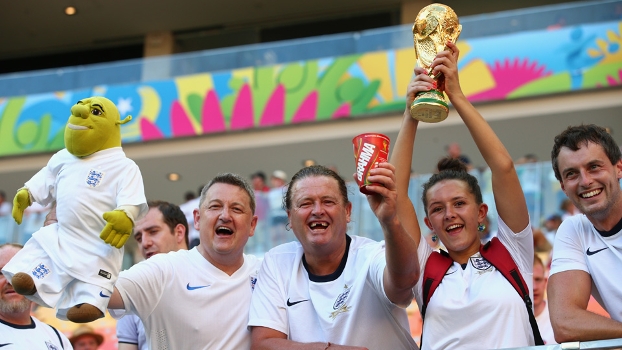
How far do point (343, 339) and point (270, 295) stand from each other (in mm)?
480

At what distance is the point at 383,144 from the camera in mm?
3629

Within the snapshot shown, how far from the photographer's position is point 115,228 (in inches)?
143

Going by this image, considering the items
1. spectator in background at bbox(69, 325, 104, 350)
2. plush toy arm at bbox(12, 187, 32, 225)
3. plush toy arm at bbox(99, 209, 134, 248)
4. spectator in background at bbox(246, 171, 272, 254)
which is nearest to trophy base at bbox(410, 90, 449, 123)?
plush toy arm at bbox(99, 209, 134, 248)

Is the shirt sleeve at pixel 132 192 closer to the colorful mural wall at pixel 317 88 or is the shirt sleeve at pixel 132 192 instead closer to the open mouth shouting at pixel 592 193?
the open mouth shouting at pixel 592 193

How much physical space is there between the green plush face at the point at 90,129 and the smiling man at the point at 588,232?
91.2 inches

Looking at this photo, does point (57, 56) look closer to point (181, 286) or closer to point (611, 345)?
point (181, 286)

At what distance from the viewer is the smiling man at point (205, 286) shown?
4156mm

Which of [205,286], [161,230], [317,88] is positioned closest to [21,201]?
[205,286]

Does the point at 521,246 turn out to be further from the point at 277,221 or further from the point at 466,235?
the point at 277,221

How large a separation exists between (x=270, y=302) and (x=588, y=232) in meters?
1.68

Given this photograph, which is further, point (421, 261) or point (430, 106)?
point (421, 261)

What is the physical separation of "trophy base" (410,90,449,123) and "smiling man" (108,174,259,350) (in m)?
1.18

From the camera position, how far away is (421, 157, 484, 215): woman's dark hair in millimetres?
4137

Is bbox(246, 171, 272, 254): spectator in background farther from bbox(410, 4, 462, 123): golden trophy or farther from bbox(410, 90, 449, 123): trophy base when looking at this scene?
bbox(410, 90, 449, 123): trophy base
